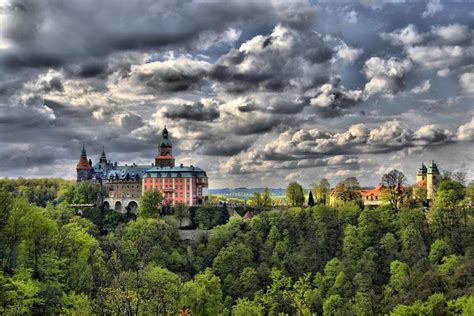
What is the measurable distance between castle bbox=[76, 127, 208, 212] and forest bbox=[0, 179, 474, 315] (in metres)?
8.14

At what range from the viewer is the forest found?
2040 inches

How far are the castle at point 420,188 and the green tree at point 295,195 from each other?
5.73 metres

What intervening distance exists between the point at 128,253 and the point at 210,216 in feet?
104

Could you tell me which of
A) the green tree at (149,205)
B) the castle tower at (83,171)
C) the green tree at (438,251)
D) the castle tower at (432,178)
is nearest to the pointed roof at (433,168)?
the castle tower at (432,178)

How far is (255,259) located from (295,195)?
22.6 meters

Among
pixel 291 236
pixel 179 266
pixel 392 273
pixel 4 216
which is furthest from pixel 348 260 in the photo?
pixel 4 216

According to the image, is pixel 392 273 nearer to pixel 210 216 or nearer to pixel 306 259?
pixel 306 259

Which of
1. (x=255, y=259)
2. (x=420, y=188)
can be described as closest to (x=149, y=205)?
(x=255, y=259)

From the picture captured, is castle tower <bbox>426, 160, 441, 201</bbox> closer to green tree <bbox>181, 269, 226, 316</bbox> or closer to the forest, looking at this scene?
the forest

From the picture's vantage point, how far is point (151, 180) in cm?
11788

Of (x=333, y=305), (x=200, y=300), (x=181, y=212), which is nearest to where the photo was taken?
(x=200, y=300)

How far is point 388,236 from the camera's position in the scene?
80188 mm

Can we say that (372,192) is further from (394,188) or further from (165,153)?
(165,153)

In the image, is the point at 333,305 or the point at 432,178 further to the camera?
the point at 432,178
